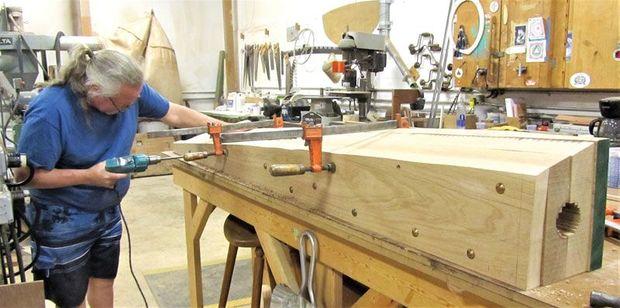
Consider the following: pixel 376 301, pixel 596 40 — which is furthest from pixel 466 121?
pixel 376 301

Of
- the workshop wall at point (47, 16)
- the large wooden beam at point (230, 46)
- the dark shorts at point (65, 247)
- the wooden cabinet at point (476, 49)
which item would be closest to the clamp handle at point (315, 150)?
the dark shorts at point (65, 247)

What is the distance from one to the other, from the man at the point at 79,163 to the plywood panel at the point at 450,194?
69cm

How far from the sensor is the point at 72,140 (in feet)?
4.89

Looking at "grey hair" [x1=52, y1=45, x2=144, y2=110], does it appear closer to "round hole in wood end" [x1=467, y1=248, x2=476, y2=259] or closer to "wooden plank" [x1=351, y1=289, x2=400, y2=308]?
"wooden plank" [x1=351, y1=289, x2=400, y2=308]

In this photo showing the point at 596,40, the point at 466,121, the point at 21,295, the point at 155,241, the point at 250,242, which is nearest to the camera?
the point at 21,295

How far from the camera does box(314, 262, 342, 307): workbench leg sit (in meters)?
1.13

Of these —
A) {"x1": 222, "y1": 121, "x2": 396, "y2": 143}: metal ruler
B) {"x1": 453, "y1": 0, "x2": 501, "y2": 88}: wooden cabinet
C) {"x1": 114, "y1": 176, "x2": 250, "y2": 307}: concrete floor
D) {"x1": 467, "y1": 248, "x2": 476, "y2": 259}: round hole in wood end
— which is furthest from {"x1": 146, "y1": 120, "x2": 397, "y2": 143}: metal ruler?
{"x1": 453, "y1": 0, "x2": 501, "y2": 88}: wooden cabinet

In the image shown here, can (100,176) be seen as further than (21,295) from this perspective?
Yes

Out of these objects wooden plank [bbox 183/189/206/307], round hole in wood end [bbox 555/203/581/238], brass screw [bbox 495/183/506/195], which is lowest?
wooden plank [bbox 183/189/206/307]

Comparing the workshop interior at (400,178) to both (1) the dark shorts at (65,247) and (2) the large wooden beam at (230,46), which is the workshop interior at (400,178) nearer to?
(1) the dark shorts at (65,247)

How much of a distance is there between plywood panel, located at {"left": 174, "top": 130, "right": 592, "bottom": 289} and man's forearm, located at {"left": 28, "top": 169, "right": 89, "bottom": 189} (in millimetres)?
744

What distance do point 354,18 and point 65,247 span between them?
8.36 feet

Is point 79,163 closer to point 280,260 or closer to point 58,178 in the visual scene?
point 58,178

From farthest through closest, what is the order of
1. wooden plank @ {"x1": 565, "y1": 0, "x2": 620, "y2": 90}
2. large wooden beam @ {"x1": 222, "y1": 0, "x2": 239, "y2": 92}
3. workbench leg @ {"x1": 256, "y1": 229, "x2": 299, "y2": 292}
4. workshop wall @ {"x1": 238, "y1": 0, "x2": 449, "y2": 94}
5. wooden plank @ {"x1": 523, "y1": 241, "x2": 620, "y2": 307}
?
large wooden beam @ {"x1": 222, "y1": 0, "x2": 239, "y2": 92}
workshop wall @ {"x1": 238, "y1": 0, "x2": 449, "y2": 94}
wooden plank @ {"x1": 565, "y1": 0, "x2": 620, "y2": 90}
workbench leg @ {"x1": 256, "y1": 229, "x2": 299, "y2": 292}
wooden plank @ {"x1": 523, "y1": 241, "x2": 620, "y2": 307}
